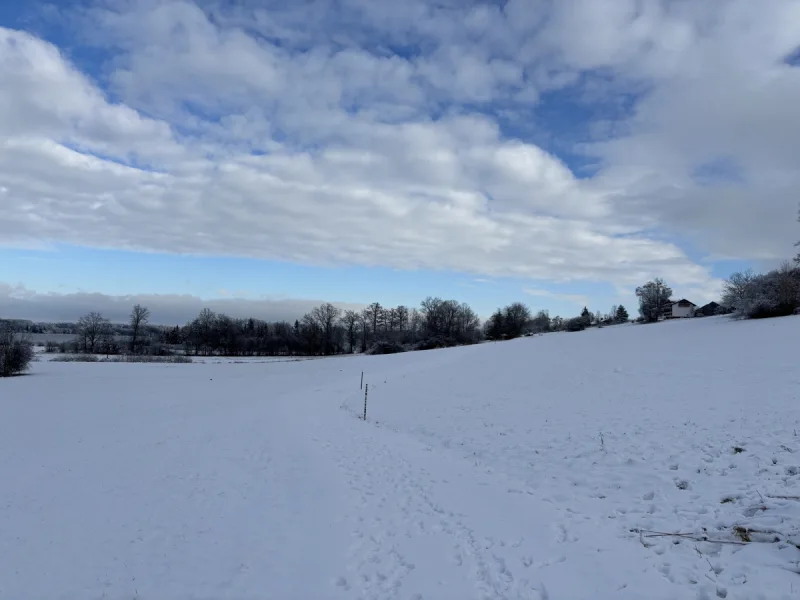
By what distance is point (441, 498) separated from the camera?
895 cm

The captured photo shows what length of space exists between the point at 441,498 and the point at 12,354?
51083mm

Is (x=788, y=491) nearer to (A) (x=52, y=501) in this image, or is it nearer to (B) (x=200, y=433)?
(A) (x=52, y=501)

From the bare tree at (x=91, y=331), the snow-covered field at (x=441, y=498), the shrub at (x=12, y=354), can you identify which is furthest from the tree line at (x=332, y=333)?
the snow-covered field at (x=441, y=498)

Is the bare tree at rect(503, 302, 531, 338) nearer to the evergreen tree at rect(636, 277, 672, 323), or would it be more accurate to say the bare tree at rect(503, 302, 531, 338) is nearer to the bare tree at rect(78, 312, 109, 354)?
the evergreen tree at rect(636, 277, 672, 323)

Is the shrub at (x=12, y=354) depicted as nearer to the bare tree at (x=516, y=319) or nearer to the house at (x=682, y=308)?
the bare tree at (x=516, y=319)

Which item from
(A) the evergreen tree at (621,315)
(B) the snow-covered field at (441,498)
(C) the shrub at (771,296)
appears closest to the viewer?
(B) the snow-covered field at (441,498)

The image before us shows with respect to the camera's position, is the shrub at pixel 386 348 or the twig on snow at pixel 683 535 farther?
the shrub at pixel 386 348

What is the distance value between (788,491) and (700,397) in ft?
28.3

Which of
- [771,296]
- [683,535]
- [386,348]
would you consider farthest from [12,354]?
[771,296]

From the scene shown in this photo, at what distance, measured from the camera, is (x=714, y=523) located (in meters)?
6.63

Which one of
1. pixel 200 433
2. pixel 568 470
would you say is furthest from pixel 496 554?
pixel 200 433

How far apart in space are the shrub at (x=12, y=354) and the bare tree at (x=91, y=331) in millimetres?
49364

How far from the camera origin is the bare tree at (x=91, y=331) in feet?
295

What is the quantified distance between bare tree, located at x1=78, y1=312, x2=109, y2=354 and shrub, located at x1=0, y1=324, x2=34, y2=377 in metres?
49.4
